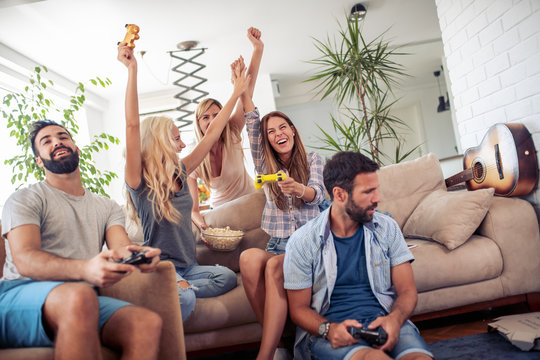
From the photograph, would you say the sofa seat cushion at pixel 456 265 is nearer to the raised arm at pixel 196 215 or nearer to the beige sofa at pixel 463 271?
the beige sofa at pixel 463 271

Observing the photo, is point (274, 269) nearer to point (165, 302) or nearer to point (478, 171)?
point (165, 302)

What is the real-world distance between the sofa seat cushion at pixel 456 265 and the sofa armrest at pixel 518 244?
0.14ft

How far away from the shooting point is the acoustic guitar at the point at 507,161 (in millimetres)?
2219

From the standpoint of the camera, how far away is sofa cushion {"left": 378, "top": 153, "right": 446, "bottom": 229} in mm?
2615

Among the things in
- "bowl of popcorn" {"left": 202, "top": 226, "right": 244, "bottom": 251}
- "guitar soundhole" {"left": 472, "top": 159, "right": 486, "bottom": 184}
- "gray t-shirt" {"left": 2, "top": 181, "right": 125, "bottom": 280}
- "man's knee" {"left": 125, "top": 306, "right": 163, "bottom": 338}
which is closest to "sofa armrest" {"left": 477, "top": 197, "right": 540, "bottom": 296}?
"guitar soundhole" {"left": 472, "top": 159, "right": 486, "bottom": 184}

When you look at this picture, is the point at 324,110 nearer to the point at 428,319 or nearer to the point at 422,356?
the point at 428,319

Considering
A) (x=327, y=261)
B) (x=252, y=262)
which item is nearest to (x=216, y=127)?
(x=252, y=262)

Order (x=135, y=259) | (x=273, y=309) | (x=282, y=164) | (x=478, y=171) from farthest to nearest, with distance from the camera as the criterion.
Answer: (x=478, y=171) → (x=282, y=164) → (x=273, y=309) → (x=135, y=259)

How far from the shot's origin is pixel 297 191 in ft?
6.17

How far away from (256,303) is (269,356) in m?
0.27

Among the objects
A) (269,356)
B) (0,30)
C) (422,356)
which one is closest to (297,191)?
(269,356)

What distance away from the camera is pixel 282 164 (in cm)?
219

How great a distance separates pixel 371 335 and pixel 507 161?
1.47 metres

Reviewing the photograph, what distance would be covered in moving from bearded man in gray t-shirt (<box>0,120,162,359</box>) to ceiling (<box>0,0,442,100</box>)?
225 centimetres
